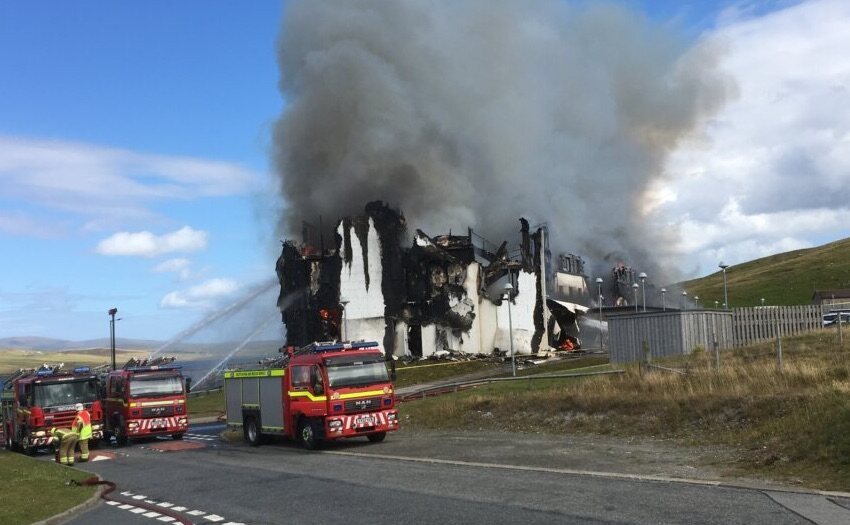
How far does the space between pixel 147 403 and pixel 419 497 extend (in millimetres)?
18090

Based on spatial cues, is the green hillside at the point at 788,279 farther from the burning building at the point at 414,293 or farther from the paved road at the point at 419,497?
the paved road at the point at 419,497

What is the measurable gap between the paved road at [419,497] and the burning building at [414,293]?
117ft

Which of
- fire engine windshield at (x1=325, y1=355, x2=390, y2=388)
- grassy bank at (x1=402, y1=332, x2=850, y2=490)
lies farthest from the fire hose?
grassy bank at (x1=402, y1=332, x2=850, y2=490)

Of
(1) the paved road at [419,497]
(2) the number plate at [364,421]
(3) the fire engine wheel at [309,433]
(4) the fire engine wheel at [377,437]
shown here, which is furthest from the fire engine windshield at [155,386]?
(2) the number plate at [364,421]

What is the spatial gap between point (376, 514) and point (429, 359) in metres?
41.5

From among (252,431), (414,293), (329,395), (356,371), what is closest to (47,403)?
(252,431)

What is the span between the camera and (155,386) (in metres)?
27.8

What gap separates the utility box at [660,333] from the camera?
28078 millimetres

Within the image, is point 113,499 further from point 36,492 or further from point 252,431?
point 252,431

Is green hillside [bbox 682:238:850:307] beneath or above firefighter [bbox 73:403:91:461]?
above

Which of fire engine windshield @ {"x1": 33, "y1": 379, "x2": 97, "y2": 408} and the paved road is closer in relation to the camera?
the paved road

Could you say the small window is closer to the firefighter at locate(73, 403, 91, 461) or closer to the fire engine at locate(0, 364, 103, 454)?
the firefighter at locate(73, 403, 91, 461)

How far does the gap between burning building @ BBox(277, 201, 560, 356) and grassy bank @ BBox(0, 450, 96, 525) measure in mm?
35358

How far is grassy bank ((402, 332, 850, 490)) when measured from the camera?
1292 centimetres
